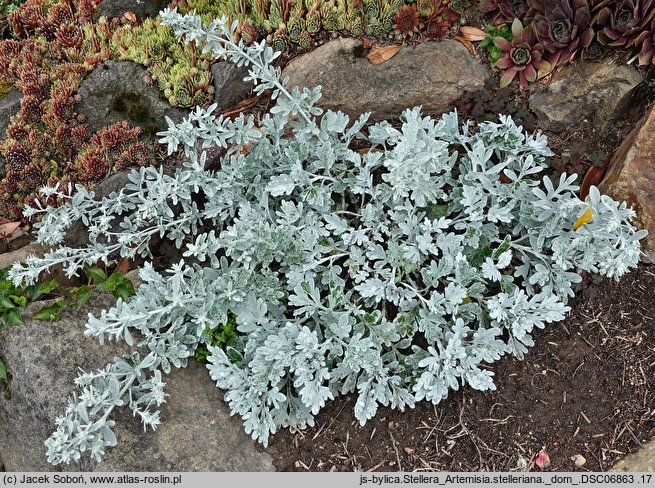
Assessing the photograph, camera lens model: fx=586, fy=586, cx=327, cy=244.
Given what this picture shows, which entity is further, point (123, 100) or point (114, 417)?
point (123, 100)

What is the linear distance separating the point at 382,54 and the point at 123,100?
75.1 inches

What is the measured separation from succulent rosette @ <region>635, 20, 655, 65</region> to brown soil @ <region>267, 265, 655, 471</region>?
4.68ft

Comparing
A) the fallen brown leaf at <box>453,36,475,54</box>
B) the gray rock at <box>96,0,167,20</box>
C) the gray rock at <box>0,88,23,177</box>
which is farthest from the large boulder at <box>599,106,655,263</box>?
the gray rock at <box>0,88,23,177</box>

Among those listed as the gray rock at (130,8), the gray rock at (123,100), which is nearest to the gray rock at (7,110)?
the gray rock at (123,100)

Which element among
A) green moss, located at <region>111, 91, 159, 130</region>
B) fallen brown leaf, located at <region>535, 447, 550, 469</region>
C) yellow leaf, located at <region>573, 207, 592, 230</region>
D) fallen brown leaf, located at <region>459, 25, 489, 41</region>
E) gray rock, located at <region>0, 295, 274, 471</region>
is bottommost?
fallen brown leaf, located at <region>535, 447, 550, 469</region>

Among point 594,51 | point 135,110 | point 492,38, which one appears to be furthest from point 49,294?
point 594,51

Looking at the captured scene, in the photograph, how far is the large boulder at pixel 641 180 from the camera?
A: 11.4 feet

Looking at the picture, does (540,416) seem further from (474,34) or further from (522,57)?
(474,34)

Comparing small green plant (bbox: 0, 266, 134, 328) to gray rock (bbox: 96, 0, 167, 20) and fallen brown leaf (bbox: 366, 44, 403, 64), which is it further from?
fallen brown leaf (bbox: 366, 44, 403, 64)

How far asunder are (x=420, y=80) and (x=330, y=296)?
181 centimetres

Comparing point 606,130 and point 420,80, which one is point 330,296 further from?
point 606,130

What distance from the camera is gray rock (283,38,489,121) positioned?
13.5 feet

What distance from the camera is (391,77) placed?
13.6 feet

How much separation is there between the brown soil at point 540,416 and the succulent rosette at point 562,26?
1.59 metres
